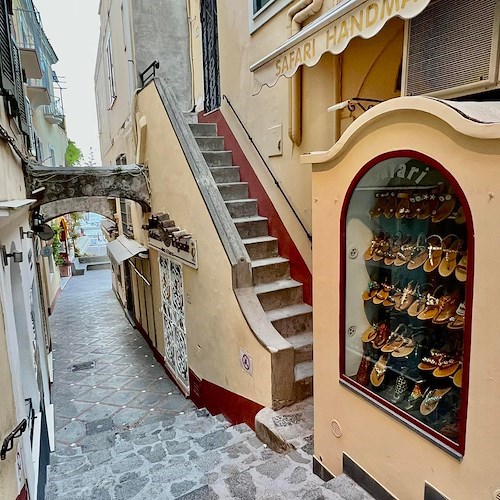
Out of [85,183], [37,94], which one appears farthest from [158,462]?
[37,94]

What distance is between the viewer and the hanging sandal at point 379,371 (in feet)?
8.12

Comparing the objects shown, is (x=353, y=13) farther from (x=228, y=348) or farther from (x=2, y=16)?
(x=2, y=16)

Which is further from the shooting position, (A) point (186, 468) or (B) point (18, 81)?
(B) point (18, 81)

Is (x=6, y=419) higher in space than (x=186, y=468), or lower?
higher

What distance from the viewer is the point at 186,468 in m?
3.78

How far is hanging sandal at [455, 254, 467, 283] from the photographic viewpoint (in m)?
1.98

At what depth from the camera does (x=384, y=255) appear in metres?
2.53

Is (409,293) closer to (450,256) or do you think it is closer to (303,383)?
(450,256)

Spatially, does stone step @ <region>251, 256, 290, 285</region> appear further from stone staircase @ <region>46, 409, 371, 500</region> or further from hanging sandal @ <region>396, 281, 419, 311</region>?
hanging sandal @ <region>396, 281, 419, 311</region>

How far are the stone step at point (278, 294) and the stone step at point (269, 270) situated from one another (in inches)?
3.4

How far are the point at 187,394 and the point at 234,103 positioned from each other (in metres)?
5.05

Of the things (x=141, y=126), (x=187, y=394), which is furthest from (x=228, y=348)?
(x=141, y=126)

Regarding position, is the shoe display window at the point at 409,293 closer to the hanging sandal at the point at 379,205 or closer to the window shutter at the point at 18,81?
the hanging sandal at the point at 379,205

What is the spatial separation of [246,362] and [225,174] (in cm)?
314
